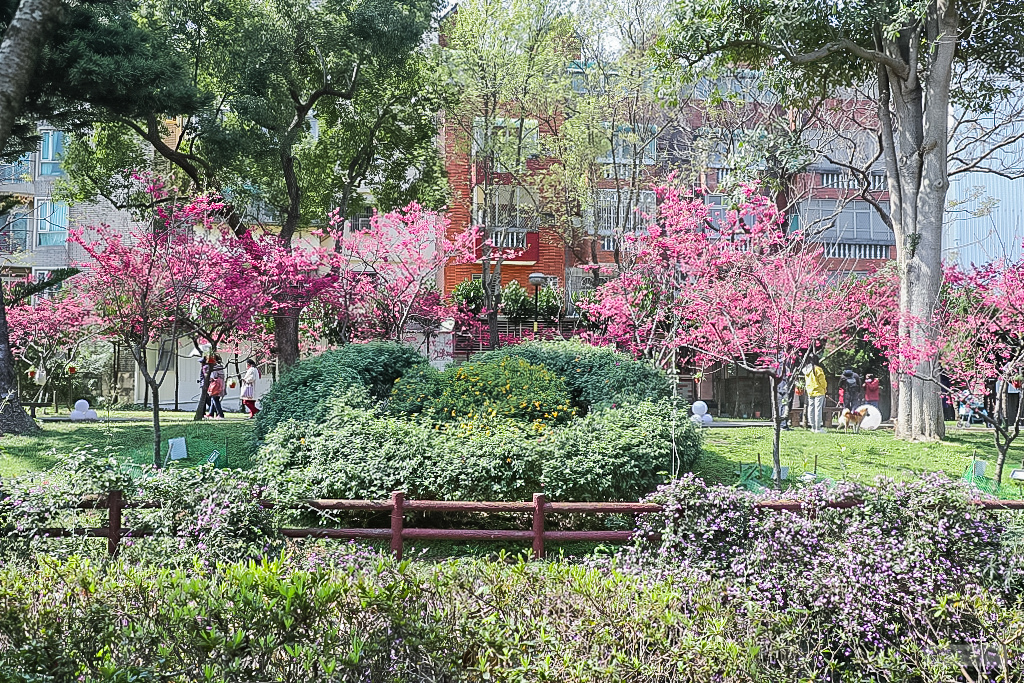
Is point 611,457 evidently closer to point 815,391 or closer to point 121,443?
point 121,443

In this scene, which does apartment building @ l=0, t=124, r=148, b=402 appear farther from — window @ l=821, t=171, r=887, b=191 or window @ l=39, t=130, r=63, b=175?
window @ l=821, t=171, r=887, b=191

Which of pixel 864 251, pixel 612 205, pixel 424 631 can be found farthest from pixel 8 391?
pixel 864 251

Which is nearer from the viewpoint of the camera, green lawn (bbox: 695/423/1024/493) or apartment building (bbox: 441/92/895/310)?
green lawn (bbox: 695/423/1024/493)

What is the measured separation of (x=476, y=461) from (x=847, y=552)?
13.2ft

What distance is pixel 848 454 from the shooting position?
523 inches

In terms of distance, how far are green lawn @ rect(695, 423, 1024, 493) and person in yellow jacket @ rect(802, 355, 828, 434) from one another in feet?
5.66

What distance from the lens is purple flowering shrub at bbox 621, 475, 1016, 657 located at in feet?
16.6

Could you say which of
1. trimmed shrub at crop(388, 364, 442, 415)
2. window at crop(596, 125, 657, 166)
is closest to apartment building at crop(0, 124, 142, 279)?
window at crop(596, 125, 657, 166)

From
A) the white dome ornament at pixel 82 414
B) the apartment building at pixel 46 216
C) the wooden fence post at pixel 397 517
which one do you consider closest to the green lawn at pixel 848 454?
the wooden fence post at pixel 397 517

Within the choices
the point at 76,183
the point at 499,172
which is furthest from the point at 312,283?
the point at 499,172

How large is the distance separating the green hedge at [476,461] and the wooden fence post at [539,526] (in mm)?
1739

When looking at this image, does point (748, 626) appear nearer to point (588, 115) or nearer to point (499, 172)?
point (588, 115)

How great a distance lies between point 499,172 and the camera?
88.6 ft

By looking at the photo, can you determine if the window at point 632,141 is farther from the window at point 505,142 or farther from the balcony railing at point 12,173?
the balcony railing at point 12,173
